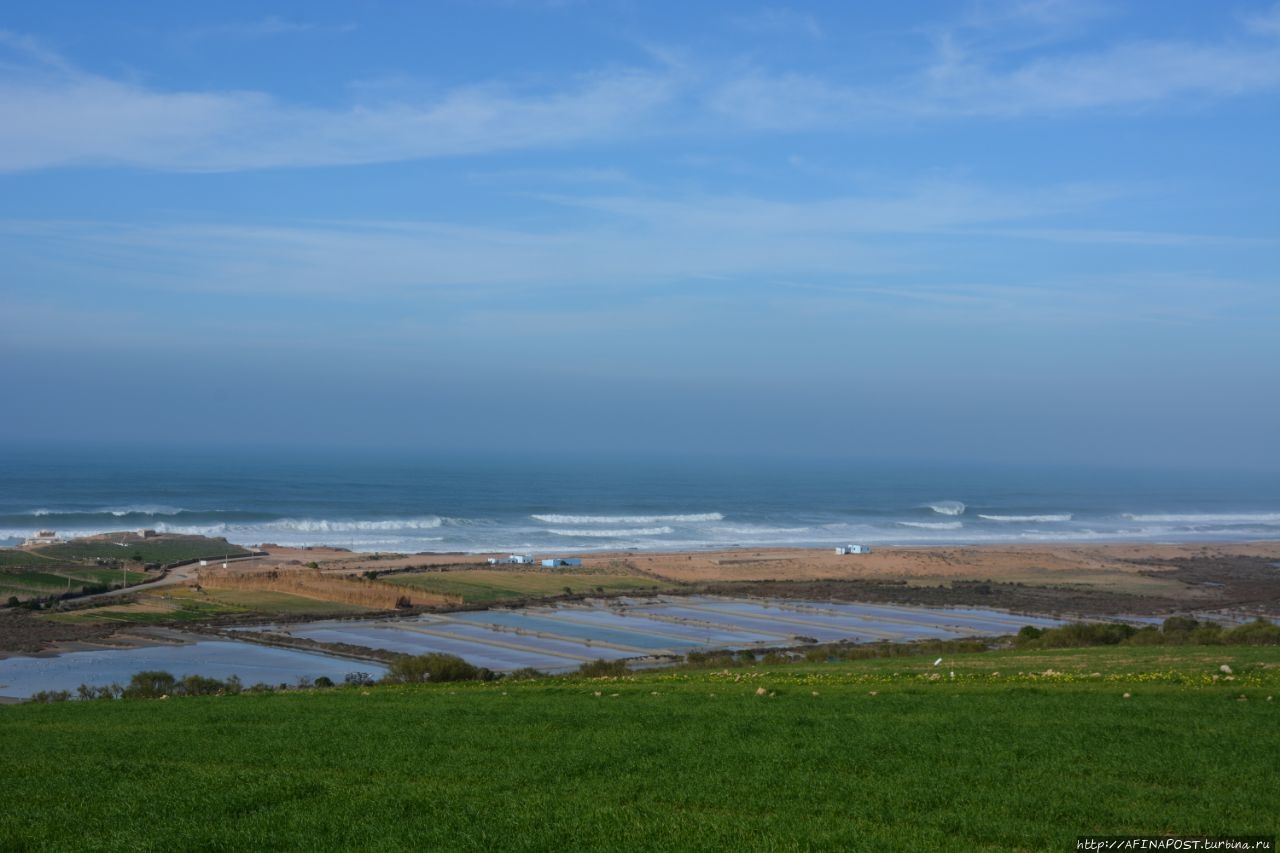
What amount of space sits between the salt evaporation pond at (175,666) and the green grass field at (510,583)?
50.4 feet

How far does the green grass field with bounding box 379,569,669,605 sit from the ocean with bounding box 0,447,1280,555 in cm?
1695

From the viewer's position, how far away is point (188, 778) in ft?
42.1

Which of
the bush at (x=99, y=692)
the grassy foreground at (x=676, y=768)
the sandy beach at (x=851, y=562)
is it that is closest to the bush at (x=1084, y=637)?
the grassy foreground at (x=676, y=768)

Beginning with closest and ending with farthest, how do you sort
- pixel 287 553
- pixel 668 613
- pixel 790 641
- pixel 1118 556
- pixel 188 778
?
pixel 188 778 < pixel 790 641 < pixel 668 613 < pixel 287 553 < pixel 1118 556

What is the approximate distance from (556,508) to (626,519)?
11831mm

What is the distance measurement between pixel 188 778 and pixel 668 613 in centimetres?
3608

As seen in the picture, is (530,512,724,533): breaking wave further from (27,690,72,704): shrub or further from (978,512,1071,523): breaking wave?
(27,690,72,704): shrub

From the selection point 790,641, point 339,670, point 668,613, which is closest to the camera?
point 339,670

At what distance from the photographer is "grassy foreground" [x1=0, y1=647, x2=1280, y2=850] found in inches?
397

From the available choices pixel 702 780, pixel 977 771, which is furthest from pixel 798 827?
pixel 977 771

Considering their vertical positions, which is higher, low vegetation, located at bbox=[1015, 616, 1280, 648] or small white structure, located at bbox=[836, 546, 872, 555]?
low vegetation, located at bbox=[1015, 616, 1280, 648]

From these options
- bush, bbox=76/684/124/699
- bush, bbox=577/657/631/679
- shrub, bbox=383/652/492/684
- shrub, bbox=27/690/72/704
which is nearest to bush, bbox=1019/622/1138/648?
bush, bbox=577/657/631/679

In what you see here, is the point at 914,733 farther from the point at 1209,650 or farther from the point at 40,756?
the point at 1209,650

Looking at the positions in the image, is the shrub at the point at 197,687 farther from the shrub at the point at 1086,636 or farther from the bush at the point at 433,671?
the shrub at the point at 1086,636
